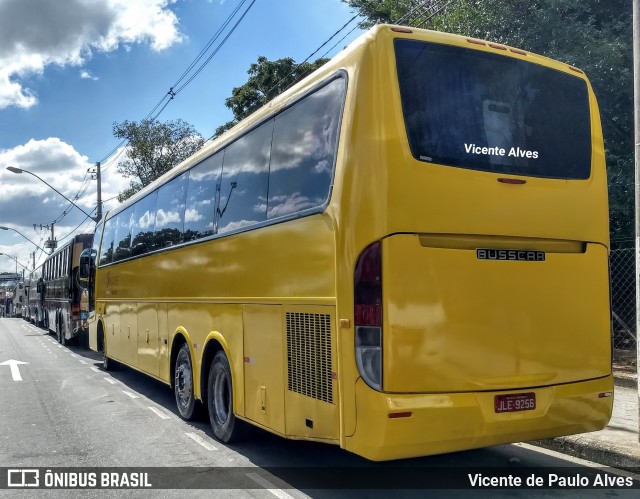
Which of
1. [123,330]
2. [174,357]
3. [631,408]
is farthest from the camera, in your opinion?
[123,330]

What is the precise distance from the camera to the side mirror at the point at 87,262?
16.2 meters

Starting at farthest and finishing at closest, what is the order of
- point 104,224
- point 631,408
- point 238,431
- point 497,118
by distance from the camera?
point 104,224
point 631,408
point 238,431
point 497,118

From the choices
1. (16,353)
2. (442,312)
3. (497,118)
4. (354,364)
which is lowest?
(16,353)

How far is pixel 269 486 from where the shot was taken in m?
5.51

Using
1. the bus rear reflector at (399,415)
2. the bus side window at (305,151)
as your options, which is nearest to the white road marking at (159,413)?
the bus side window at (305,151)

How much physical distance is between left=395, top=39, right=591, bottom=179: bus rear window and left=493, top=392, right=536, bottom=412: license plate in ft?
5.72

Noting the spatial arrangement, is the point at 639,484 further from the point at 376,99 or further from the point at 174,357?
the point at 174,357

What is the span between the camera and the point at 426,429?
169 inches

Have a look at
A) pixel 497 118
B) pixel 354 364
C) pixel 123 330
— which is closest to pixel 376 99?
pixel 497 118

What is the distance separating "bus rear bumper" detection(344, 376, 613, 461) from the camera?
4203 millimetres

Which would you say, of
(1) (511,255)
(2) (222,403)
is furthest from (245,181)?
(1) (511,255)

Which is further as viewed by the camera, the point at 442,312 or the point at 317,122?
the point at 317,122

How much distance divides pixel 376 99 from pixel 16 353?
18.7 metres

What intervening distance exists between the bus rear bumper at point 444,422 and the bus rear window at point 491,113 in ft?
5.74
